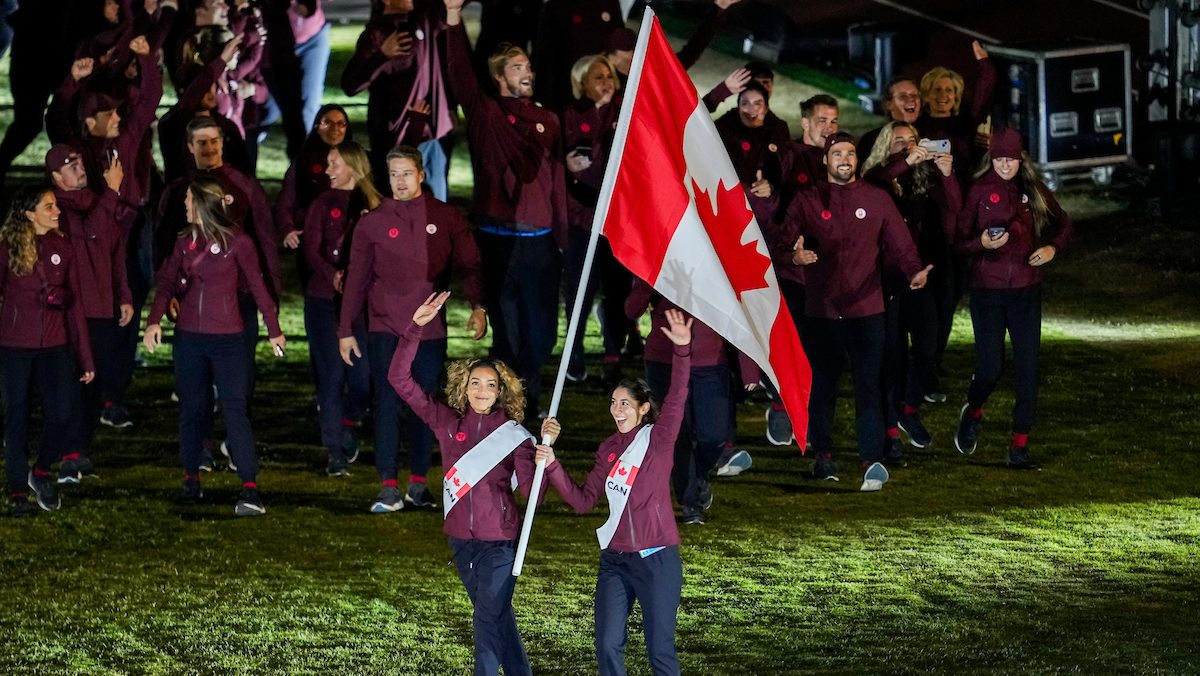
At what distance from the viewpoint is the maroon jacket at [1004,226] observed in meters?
11.7

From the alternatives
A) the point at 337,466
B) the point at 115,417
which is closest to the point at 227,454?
the point at 337,466

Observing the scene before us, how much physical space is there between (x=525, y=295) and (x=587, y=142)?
102cm

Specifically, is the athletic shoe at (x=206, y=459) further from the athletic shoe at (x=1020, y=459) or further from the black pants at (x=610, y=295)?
the athletic shoe at (x=1020, y=459)

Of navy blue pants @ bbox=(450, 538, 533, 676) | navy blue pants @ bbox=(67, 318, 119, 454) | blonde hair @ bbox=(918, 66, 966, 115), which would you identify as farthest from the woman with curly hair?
blonde hair @ bbox=(918, 66, 966, 115)

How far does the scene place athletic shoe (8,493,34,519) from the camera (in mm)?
11281

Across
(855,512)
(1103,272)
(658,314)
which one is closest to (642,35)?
(658,314)

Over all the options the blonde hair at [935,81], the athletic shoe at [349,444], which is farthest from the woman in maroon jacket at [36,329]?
the blonde hair at [935,81]

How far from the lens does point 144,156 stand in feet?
42.5

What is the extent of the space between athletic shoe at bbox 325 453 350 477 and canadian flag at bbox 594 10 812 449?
13.0ft

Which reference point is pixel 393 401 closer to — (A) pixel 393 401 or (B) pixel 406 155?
(A) pixel 393 401

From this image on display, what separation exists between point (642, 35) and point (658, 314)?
2462 mm

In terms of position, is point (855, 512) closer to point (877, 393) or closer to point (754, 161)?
point (877, 393)

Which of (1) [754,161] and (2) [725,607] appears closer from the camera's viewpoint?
(2) [725,607]

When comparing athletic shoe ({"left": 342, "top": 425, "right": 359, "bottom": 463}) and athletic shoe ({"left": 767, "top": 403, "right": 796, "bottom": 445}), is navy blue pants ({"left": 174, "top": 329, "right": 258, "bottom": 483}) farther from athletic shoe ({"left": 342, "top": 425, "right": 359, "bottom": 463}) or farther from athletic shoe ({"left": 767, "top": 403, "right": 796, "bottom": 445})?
athletic shoe ({"left": 767, "top": 403, "right": 796, "bottom": 445})
